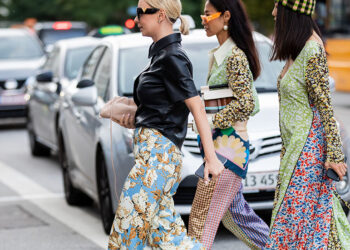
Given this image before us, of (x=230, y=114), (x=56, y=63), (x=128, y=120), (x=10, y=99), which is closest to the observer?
(x=128, y=120)

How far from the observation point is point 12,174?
11.1m

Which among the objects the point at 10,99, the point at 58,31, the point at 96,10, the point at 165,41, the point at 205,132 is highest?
the point at 165,41

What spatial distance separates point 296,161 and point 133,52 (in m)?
3.50

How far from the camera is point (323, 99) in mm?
4543

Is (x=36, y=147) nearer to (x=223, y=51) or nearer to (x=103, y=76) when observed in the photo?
(x=103, y=76)

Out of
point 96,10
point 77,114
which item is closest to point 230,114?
point 77,114

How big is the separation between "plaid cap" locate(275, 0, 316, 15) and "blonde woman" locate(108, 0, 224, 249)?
23.6 inches

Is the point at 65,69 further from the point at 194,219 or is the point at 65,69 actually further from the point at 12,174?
the point at 194,219

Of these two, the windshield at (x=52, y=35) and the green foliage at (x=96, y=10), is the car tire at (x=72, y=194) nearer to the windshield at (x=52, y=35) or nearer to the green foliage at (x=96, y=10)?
the windshield at (x=52, y=35)

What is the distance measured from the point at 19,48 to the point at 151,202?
542 inches

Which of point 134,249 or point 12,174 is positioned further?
point 12,174

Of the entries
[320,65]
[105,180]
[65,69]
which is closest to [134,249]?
[320,65]

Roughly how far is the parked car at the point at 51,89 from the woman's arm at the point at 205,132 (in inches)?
259

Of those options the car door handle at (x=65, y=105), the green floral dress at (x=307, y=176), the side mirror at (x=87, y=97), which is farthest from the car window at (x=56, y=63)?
→ the green floral dress at (x=307, y=176)
